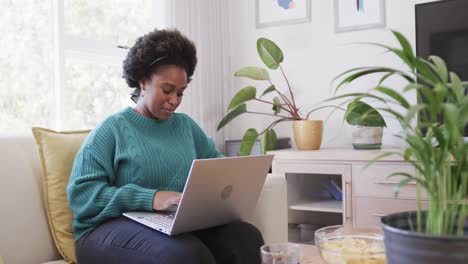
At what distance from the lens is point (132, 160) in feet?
5.13

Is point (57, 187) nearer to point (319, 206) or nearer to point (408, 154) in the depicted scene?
point (408, 154)

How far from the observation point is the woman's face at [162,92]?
1.72 m

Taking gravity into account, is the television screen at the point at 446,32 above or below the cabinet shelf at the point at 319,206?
above

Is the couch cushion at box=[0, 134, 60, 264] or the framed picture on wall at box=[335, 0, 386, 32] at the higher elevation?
the framed picture on wall at box=[335, 0, 386, 32]

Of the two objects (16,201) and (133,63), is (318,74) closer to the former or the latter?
(133,63)

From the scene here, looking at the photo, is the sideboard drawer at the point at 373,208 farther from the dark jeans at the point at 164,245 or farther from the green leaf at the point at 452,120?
the green leaf at the point at 452,120

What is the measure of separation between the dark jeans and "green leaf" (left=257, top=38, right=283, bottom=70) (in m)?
1.43

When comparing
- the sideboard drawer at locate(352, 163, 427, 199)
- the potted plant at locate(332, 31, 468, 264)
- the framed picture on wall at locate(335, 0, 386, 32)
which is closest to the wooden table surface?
the potted plant at locate(332, 31, 468, 264)

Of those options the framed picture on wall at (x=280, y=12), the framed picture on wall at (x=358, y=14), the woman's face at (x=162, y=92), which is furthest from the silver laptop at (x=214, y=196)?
the framed picture on wall at (x=280, y=12)

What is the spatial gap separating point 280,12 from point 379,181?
4.35 ft

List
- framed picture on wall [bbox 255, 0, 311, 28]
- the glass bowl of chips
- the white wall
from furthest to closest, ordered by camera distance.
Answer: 1. framed picture on wall [bbox 255, 0, 311, 28]
2. the white wall
3. the glass bowl of chips

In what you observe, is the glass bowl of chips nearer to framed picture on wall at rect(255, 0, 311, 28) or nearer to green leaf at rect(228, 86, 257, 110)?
green leaf at rect(228, 86, 257, 110)

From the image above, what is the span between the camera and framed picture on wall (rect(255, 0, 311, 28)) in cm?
303

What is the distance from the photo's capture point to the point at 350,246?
96 centimetres
